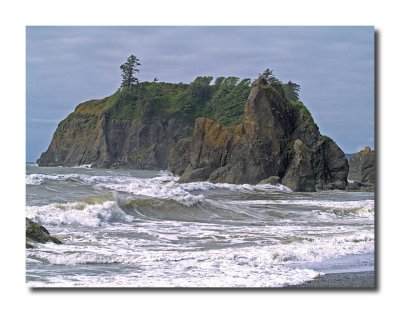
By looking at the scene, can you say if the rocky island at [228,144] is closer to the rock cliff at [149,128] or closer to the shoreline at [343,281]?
the rock cliff at [149,128]

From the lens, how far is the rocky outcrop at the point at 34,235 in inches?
341

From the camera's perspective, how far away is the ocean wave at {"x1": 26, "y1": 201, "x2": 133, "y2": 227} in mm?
11727

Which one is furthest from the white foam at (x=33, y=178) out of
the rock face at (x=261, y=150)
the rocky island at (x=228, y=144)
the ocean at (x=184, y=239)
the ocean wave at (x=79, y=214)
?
the rock face at (x=261, y=150)

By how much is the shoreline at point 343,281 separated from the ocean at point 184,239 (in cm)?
15

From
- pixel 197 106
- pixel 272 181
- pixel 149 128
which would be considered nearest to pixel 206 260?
pixel 197 106

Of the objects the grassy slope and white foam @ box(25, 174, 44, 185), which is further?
the grassy slope

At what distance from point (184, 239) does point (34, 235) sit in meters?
2.36

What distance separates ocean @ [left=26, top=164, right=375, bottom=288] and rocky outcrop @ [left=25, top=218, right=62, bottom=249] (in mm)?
119

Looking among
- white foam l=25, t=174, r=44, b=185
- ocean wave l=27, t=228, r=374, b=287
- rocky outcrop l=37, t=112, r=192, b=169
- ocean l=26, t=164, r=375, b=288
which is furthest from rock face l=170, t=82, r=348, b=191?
ocean wave l=27, t=228, r=374, b=287

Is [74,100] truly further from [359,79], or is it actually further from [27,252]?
[359,79]

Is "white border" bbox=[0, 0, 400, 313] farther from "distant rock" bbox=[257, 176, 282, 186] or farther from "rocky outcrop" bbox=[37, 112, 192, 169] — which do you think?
"distant rock" bbox=[257, 176, 282, 186]
